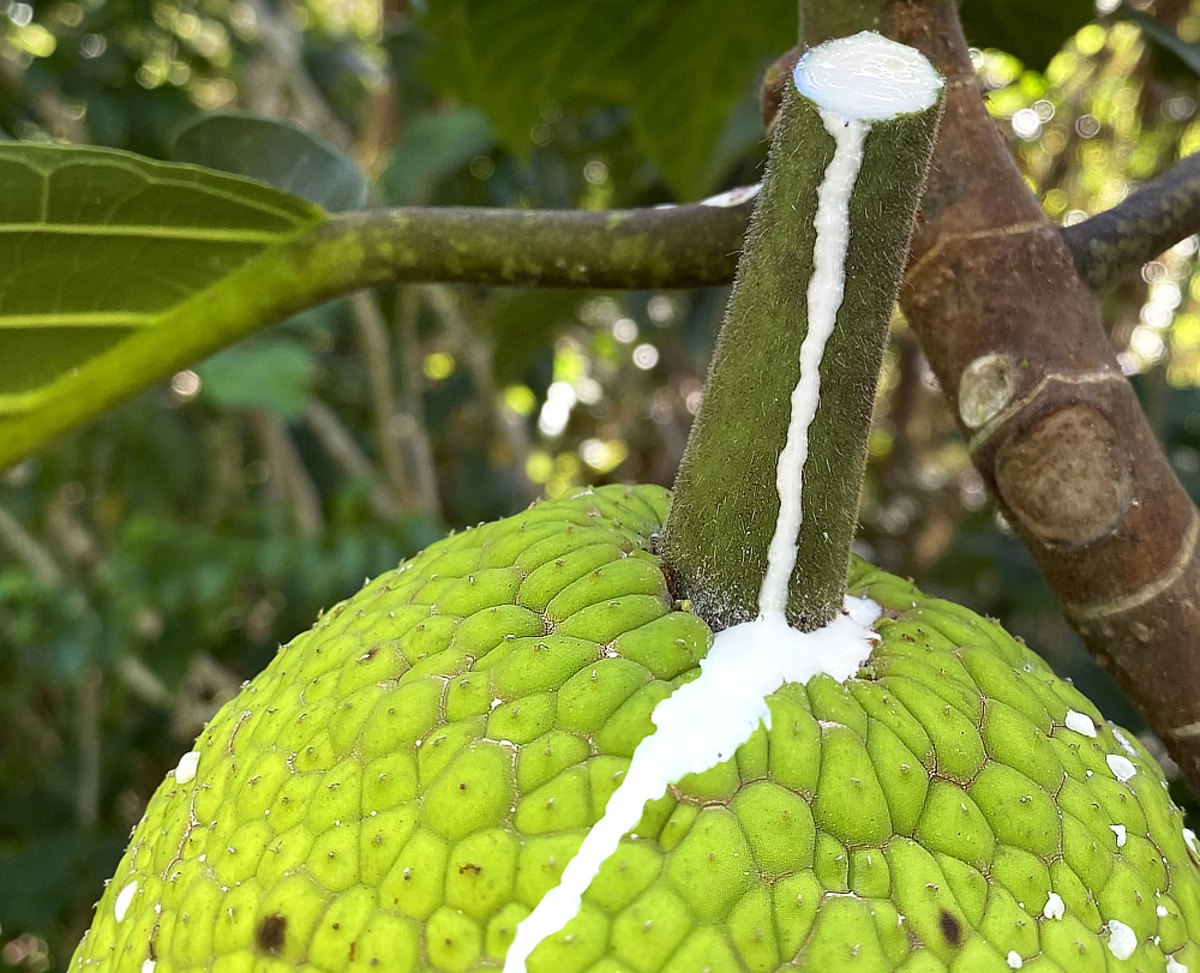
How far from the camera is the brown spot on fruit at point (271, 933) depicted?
496 mm

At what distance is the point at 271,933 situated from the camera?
1.64 feet

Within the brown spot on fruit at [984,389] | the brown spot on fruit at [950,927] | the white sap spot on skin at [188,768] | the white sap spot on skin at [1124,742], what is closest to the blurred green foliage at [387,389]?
the white sap spot on skin at [1124,742]

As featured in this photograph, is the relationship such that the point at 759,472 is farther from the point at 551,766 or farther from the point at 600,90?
the point at 600,90

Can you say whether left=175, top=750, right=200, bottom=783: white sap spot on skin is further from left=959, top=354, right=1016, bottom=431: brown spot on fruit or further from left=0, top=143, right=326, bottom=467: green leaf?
left=959, top=354, right=1016, bottom=431: brown spot on fruit

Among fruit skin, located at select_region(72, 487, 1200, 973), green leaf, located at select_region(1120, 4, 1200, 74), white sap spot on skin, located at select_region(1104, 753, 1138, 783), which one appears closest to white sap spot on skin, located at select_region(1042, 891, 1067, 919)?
fruit skin, located at select_region(72, 487, 1200, 973)

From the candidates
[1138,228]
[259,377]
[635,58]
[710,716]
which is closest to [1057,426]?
[1138,228]

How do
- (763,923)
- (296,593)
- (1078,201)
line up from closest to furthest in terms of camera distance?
(763,923), (296,593), (1078,201)

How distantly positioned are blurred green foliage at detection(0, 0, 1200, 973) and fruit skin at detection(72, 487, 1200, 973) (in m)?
0.66

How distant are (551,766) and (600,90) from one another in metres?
1.32

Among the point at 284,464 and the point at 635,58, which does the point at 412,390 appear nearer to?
the point at 284,464

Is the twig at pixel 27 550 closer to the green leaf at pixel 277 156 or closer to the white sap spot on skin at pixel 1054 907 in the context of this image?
the green leaf at pixel 277 156

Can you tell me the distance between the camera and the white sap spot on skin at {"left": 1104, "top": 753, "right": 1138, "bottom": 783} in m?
0.59

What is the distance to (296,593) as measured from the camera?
1.84 meters

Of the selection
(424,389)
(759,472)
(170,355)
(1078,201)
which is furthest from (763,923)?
(1078,201)
